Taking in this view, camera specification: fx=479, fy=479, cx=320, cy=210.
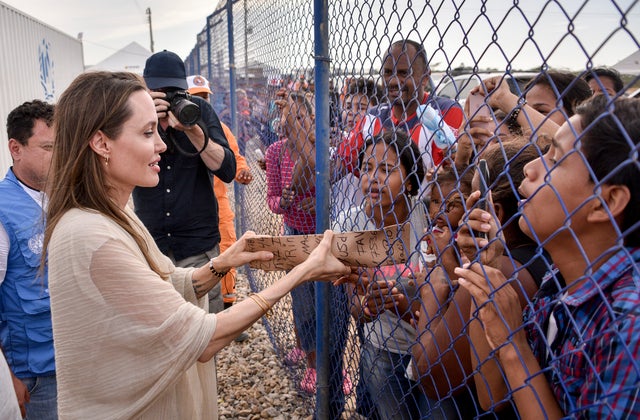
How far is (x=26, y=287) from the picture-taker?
2.07 meters

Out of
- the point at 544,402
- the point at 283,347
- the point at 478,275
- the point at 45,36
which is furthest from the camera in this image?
the point at 45,36

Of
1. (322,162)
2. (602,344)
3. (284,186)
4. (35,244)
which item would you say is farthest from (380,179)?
(35,244)

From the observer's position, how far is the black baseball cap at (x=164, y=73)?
Answer: 271cm

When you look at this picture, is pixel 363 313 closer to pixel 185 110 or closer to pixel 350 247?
pixel 350 247

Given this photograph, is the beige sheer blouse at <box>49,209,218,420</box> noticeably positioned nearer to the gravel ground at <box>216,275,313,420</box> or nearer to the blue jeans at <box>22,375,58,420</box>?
the blue jeans at <box>22,375,58,420</box>

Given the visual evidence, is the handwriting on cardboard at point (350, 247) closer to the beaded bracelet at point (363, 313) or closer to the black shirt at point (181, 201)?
the beaded bracelet at point (363, 313)

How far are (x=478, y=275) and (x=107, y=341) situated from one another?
1065 mm

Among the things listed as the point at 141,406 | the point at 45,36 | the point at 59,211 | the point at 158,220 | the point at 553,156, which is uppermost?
the point at 45,36

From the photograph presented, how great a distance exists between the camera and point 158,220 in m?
2.89

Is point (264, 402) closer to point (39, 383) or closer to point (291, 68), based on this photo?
point (39, 383)

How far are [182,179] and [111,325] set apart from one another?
161 centimetres

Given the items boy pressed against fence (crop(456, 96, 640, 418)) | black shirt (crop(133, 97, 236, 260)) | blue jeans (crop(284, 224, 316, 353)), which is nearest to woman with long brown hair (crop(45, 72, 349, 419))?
boy pressed against fence (crop(456, 96, 640, 418))

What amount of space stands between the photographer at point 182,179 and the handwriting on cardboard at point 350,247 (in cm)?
120

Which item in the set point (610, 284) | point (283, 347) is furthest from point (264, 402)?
point (610, 284)
